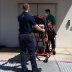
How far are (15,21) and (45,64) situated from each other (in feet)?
19.0

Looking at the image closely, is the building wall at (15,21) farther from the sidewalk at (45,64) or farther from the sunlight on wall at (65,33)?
the sidewalk at (45,64)

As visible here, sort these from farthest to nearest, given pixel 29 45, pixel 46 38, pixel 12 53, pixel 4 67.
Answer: pixel 12 53
pixel 46 38
pixel 4 67
pixel 29 45

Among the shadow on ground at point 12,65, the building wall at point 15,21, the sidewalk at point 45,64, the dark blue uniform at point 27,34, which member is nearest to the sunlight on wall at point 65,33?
the building wall at point 15,21

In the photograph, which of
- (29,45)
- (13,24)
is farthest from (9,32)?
(29,45)

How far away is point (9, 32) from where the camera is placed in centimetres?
1784

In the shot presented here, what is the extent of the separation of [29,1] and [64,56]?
4.44m

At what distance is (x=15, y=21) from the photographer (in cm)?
1781

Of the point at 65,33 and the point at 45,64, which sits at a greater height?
the point at 65,33

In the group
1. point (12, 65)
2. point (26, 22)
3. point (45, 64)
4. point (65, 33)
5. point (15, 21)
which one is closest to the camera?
point (26, 22)

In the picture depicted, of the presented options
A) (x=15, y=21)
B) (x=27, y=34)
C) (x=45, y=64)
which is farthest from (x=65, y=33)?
(x=27, y=34)

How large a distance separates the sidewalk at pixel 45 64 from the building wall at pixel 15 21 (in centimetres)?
216

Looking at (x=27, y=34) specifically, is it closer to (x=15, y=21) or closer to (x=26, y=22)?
(x=26, y=22)

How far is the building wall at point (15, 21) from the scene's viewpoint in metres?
17.5

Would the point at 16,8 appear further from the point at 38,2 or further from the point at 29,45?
the point at 29,45
